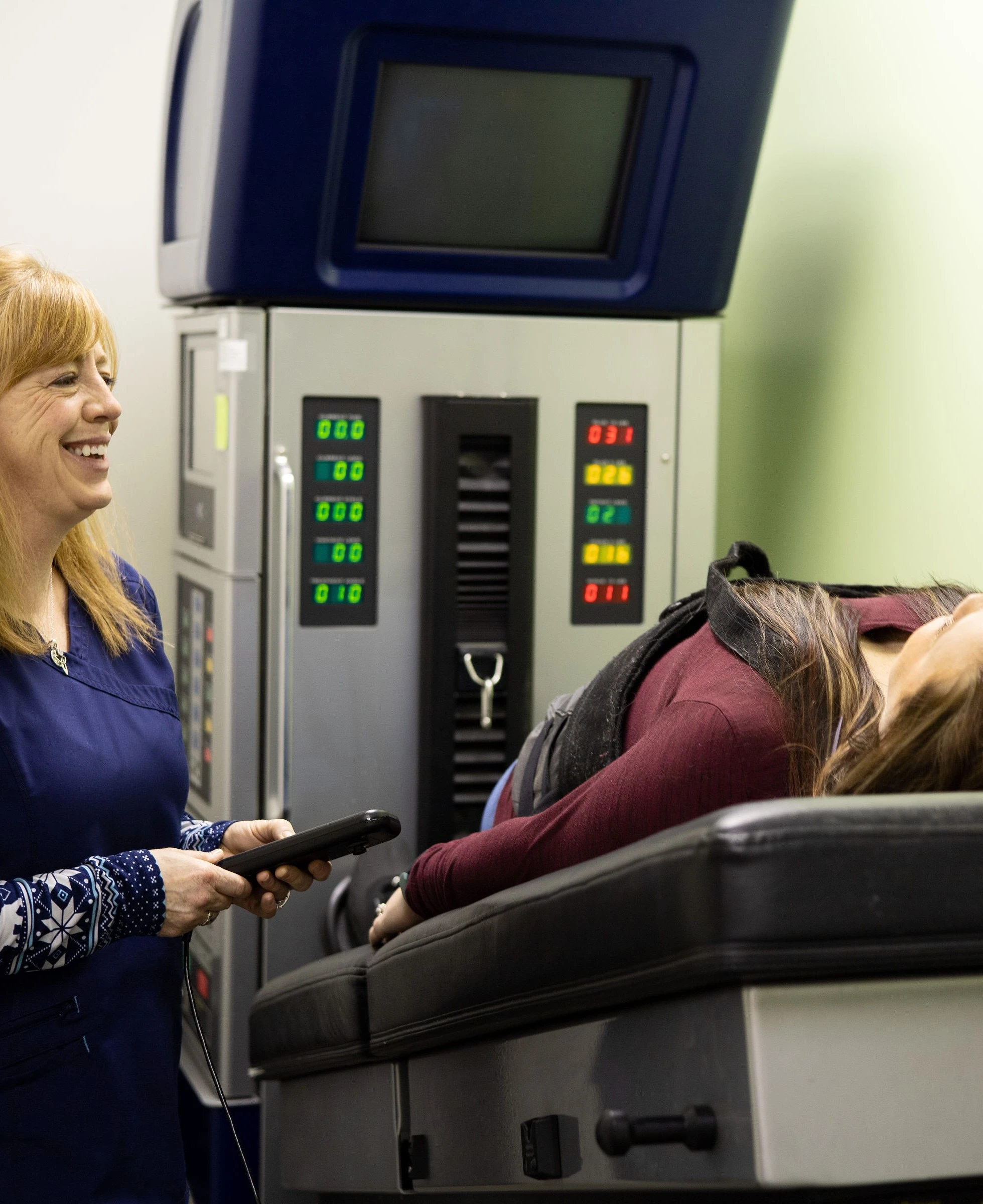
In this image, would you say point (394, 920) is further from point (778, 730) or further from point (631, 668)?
point (778, 730)

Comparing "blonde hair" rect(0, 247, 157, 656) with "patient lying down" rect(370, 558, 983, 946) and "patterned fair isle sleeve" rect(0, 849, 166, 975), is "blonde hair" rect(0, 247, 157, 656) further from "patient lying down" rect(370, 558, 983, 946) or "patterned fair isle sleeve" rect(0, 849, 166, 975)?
"patient lying down" rect(370, 558, 983, 946)

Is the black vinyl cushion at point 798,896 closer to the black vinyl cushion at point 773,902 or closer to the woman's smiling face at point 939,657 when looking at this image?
the black vinyl cushion at point 773,902

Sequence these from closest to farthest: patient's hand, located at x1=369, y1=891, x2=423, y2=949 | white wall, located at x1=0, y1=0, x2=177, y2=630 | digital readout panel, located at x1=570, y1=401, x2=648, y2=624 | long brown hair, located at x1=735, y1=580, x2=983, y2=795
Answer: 1. long brown hair, located at x1=735, y1=580, x2=983, y2=795
2. patient's hand, located at x1=369, y1=891, x2=423, y2=949
3. digital readout panel, located at x1=570, y1=401, x2=648, y2=624
4. white wall, located at x1=0, y1=0, x2=177, y2=630

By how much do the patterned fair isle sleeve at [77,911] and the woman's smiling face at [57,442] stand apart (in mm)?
405

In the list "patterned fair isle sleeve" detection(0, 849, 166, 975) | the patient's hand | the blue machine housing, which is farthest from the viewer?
the blue machine housing

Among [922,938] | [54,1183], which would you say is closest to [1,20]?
[54,1183]

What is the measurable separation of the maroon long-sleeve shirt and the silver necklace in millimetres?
476

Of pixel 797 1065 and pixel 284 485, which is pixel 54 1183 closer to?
pixel 797 1065

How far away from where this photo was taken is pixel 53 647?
5.34 feet

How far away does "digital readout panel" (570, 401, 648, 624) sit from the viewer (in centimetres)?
261

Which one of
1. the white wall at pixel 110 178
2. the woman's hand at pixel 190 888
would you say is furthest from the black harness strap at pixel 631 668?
the white wall at pixel 110 178

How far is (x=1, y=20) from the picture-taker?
120 inches

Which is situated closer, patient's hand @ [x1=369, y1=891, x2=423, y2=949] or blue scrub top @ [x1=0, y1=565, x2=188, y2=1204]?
blue scrub top @ [x1=0, y1=565, x2=188, y2=1204]

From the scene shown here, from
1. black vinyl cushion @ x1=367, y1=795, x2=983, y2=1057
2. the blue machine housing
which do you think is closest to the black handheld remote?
black vinyl cushion @ x1=367, y1=795, x2=983, y2=1057
